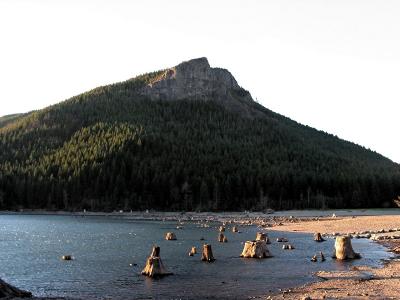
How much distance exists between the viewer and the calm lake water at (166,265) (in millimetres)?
45244

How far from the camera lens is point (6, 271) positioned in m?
58.4

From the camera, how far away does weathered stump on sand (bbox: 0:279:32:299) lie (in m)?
40.0

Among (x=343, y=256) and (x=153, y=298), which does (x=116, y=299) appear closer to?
(x=153, y=298)

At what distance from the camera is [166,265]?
2384 inches

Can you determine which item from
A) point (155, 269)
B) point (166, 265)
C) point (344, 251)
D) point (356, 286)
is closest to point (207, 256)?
point (166, 265)

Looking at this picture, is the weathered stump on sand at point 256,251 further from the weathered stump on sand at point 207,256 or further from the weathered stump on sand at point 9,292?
the weathered stump on sand at point 9,292

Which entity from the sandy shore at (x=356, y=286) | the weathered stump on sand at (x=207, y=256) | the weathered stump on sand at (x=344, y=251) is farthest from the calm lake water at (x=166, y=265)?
the sandy shore at (x=356, y=286)

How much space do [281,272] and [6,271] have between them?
26.9 m

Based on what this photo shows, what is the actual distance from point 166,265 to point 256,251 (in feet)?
36.1

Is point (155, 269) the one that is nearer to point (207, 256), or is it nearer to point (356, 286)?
point (207, 256)

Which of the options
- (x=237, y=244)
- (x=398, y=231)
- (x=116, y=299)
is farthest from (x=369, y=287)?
(x=398, y=231)

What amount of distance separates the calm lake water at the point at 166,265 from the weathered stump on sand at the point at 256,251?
4.07 feet

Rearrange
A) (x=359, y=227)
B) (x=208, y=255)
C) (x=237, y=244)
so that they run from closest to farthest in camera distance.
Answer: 1. (x=208, y=255)
2. (x=237, y=244)
3. (x=359, y=227)

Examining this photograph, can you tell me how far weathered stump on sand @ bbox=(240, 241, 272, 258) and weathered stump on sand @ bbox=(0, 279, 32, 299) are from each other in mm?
29645
